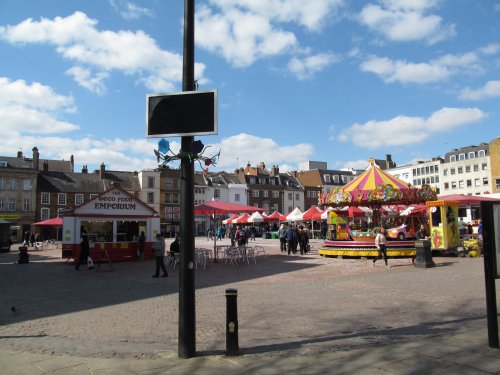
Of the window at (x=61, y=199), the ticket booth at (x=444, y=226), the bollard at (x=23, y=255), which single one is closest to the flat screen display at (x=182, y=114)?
the ticket booth at (x=444, y=226)

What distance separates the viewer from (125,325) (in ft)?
25.9

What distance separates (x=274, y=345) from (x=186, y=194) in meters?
2.57

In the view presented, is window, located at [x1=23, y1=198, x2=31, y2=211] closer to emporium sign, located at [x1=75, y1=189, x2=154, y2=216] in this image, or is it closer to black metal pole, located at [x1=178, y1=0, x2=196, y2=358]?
emporium sign, located at [x1=75, y1=189, x2=154, y2=216]

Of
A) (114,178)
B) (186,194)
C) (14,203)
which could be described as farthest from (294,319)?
(114,178)

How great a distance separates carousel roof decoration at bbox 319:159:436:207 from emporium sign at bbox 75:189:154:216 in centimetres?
1046

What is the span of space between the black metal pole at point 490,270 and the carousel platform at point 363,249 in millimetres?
14990

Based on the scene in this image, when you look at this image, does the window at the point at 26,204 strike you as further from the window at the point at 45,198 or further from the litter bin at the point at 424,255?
the litter bin at the point at 424,255

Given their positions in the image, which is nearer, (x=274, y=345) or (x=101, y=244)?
(x=274, y=345)

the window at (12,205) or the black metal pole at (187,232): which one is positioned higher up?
the window at (12,205)

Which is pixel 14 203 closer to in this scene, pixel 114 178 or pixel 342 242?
pixel 114 178

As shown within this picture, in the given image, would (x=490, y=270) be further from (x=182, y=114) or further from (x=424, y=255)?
(x=424, y=255)

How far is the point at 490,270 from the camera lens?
19.4ft

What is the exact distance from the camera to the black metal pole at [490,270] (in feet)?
19.2

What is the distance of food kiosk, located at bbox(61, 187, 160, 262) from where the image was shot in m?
21.4
